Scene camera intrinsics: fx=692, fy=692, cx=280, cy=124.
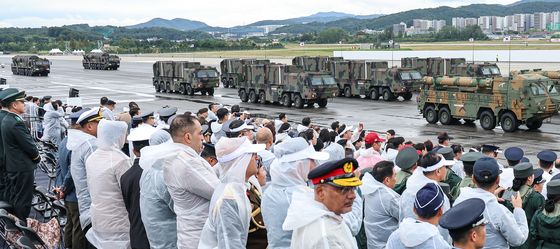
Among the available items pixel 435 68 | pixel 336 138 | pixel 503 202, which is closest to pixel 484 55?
pixel 435 68

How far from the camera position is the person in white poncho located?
160 inches

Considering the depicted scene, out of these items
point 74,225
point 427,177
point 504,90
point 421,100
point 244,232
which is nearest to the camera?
point 244,232

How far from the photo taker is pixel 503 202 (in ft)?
22.1

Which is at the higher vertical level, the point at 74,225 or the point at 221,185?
the point at 221,185

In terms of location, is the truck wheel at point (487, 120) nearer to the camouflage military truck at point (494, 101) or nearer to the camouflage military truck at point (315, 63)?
the camouflage military truck at point (494, 101)

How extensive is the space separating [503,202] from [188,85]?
37814 millimetres

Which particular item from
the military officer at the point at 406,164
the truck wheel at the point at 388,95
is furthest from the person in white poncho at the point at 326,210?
the truck wheel at the point at 388,95

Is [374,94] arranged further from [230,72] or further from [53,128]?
[53,128]

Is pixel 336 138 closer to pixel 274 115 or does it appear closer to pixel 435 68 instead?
pixel 274 115

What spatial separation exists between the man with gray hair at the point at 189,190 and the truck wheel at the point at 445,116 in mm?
22897

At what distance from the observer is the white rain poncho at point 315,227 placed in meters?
4.05

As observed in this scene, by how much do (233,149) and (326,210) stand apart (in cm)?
128

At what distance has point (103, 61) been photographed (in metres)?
74.6

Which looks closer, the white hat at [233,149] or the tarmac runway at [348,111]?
the white hat at [233,149]
